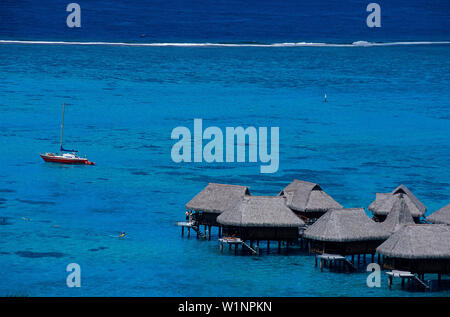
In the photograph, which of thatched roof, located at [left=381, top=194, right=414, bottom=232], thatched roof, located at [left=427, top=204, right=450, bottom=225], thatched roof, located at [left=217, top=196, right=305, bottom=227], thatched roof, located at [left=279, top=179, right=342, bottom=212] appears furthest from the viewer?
thatched roof, located at [left=279, top=179, right=342, bottom=212]

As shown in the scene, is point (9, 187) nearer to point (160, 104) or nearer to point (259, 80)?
point (160, 104)

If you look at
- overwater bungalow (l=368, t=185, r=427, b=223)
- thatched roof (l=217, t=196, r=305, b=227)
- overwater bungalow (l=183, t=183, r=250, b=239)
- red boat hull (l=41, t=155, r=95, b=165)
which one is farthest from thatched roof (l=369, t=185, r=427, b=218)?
red boat hull (l=41, t=155, r=95, b=165)

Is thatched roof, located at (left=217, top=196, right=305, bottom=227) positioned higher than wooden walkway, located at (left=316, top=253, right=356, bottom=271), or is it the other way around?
thatched roof, located at (left=217, top=196, right=305, bottom=227)

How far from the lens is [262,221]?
44.6 metres

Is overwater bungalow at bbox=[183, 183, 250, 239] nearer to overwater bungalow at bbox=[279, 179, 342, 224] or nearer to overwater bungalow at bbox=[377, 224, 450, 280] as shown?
overwater bungalow at bbox=[279, 179, 342, 224]

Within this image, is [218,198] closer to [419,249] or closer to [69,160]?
[419,249]

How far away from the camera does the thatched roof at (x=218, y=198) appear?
4700 cm

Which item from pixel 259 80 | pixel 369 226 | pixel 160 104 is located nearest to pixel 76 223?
pixel 369 226

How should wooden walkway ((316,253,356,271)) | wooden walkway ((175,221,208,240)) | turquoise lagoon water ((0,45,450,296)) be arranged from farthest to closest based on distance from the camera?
wooden walkway ((175,221,208,240)) < turquoise lagoon water ((0,45,450,296)) < wooden walkway ((316,253,356,271))

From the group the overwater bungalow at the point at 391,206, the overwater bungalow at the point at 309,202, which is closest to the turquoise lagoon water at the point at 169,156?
the overwater bungalow at the point at 309,202

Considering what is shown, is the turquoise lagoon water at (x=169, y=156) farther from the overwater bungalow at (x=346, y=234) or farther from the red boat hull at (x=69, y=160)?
the overwater bungalow at (x=346, y=234)

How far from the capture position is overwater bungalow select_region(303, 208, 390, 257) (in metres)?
42.5

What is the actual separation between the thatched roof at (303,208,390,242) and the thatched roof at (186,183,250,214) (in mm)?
4965

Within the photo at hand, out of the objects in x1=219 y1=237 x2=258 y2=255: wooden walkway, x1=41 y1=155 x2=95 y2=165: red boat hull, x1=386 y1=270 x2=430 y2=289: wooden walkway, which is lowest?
x1=386 y1=270 x2=430 y2=289: wooden walkway
